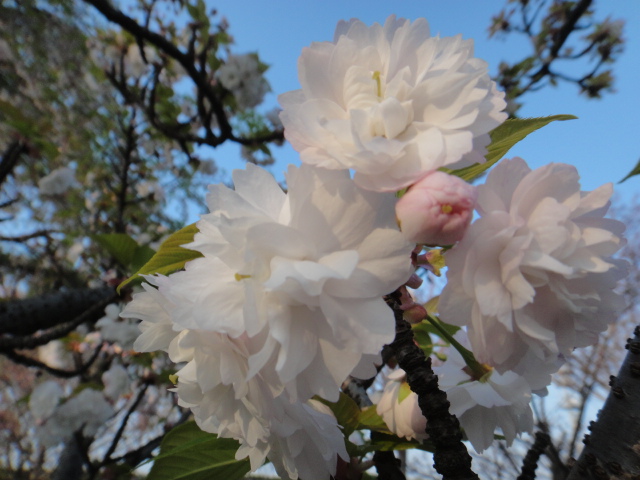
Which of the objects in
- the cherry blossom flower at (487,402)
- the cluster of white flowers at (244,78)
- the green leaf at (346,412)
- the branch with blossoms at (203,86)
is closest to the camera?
the cherry blossom flower at (487,402)

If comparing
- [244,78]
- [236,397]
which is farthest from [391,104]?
[244,78]

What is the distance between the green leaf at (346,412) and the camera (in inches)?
27.0

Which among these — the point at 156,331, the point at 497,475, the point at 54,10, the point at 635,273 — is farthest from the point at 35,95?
the point at 635,273

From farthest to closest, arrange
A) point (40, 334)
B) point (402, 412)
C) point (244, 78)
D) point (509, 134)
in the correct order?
point (244, 78)
point (40, 334)
point (402, 412)
point (509, 134)

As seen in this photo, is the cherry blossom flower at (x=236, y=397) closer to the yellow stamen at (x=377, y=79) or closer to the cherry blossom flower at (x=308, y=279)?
the cherry blossom flower at (x=308, y=279)

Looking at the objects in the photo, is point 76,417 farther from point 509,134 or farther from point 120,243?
point 509,134

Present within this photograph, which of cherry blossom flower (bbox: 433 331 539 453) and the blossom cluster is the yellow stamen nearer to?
the blossom cluster

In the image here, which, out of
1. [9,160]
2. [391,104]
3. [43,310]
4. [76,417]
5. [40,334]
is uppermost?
[9,160]

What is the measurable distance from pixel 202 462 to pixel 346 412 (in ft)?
0.85

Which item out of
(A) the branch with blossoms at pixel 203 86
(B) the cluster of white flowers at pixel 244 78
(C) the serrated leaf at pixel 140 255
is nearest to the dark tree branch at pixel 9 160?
(A) the branch with blossoms at pixel 203 86

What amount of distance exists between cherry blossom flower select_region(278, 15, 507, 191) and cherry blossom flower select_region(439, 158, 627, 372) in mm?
61

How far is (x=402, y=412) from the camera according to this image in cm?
66

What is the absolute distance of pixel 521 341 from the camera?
15.8 inches

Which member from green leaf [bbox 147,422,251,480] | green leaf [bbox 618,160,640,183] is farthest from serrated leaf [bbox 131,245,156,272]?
green leaf [bbox 618,160,640,183]
